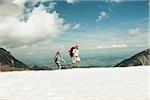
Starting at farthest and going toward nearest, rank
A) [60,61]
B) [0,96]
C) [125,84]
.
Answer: [60,61]
[125,84]
[0,96]

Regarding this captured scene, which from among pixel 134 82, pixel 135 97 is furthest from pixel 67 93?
pixel 134 82

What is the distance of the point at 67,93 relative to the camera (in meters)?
15.8

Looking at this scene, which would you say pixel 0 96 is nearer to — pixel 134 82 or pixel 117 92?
pixel 117 92

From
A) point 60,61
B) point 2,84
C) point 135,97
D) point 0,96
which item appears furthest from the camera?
point 60,61

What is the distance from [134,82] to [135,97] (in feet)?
17.5

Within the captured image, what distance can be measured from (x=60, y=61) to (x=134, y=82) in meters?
14.2

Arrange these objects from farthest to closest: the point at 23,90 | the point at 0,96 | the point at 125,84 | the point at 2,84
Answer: the point at 2,84 < the point at 125,84 < the point at 23,90 < the point at 0,96

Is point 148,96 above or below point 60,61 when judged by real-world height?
below

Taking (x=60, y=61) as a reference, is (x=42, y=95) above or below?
below

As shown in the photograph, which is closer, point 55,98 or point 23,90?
point 55,98

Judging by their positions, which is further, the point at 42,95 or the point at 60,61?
the point at 60,61

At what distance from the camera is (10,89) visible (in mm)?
17609

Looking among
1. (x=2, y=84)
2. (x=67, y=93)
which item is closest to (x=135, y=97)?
(x=67, y=93)

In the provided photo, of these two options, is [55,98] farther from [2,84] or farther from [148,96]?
[2,84]
